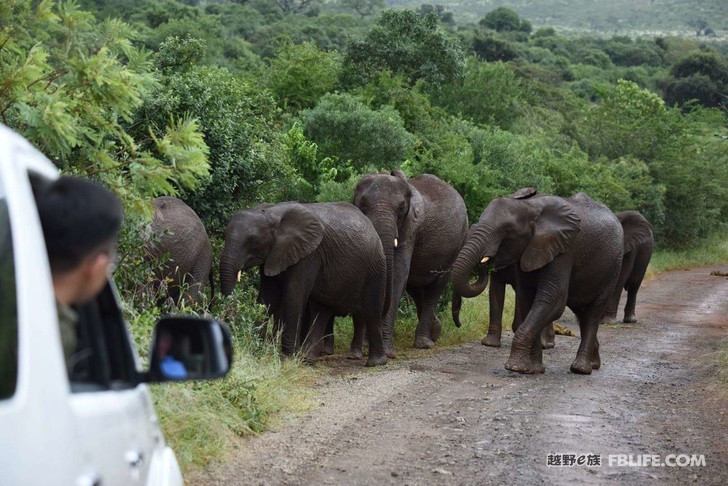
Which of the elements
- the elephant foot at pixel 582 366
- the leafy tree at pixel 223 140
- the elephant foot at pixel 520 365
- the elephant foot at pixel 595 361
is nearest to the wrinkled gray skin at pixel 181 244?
the leafy tree at pixel 223 140

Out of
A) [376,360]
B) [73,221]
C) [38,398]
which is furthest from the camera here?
[376,360]

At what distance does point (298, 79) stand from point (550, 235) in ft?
38.4

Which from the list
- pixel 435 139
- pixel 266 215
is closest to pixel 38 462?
pixel 266 215

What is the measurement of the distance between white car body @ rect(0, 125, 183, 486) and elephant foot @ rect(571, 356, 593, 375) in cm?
1073

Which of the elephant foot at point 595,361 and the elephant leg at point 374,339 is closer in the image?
the elephant leg at point 374,339

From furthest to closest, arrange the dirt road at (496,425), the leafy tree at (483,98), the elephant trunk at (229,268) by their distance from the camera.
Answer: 1. the leafy tree at (483,98)
2. the elephant trunk at (229,268)
3. the dirt road at (496,425)

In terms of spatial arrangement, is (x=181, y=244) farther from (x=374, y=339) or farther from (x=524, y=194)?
(x=524, y=194)

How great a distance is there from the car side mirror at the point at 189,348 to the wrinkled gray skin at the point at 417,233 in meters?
11.2

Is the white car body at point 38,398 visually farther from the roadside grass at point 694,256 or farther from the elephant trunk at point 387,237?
the roadside grass at point 694,256

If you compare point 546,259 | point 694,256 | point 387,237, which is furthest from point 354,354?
point 694,256

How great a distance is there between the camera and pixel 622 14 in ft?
590

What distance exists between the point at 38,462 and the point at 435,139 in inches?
772

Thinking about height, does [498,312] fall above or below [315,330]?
below

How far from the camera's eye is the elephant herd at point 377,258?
1259cm
